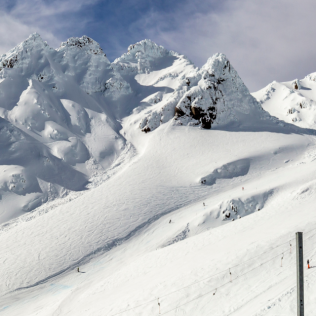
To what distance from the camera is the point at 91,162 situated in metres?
55.0

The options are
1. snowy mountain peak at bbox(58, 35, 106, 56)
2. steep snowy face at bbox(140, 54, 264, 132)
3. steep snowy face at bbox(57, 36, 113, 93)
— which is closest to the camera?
steep snowy face at bbox(140, 54, 264, 132)

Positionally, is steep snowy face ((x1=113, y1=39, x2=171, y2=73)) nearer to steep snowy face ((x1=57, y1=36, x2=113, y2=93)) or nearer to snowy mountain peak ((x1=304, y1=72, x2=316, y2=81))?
steep snowy face ((x1=57, y1=36, x2=113, y2=93))

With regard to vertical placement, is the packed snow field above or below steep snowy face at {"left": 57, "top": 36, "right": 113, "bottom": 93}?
below

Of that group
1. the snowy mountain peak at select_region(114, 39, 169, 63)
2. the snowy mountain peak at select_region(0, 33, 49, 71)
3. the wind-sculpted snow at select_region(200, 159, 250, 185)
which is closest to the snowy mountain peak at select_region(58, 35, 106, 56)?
the snowy mountain peak at select_region(0, 33, 49, 71)

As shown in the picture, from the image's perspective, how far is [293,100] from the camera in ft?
316

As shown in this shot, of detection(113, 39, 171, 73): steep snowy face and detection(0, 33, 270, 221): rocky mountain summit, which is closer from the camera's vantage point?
detection(0, 33, 270, 221): rocky mountain summit

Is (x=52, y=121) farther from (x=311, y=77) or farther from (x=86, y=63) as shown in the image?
(x=311, y=77)

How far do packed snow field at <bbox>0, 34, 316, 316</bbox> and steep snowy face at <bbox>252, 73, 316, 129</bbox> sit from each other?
1074 mm

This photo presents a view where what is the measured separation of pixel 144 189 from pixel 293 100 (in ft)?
256

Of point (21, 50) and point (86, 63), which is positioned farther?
point (86, 63)

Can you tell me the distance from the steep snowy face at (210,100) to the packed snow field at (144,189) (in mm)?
297

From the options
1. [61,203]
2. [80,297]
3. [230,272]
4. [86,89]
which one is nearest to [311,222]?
[230,272]

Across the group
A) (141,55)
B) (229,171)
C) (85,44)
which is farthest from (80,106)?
(229,171)

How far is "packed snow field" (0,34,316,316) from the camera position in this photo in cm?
1811
